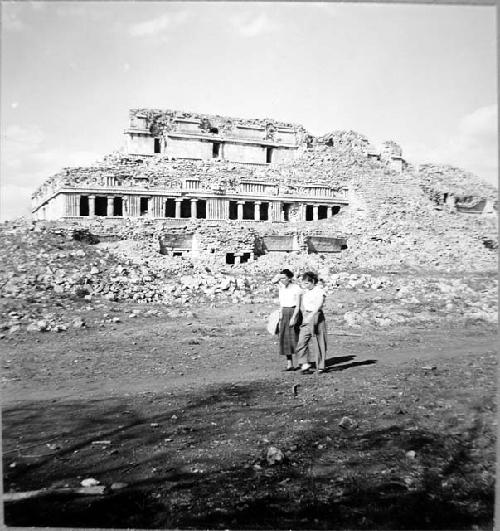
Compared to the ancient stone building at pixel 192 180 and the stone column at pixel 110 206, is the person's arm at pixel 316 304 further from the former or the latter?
the stone column at pixel 110 206

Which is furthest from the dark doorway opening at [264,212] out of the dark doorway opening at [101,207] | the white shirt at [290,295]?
the white shirt at [290,295]

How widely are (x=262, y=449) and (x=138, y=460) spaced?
1.17 meters

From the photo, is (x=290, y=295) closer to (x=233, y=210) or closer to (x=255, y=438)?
(x=255, y=438)

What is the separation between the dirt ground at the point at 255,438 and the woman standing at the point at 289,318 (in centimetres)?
28

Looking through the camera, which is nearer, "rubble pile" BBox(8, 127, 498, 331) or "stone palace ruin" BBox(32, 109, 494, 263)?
"rubble pile" BBox(8, 127, 498, 331)

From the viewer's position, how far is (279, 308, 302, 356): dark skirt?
20.6 ft

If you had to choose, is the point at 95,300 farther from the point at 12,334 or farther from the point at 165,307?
the point at 12,334

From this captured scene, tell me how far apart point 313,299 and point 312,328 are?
40 cm

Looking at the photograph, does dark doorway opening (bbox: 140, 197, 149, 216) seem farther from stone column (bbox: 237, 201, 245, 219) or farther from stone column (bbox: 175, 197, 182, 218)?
stone column (bbox: 237, 201, 245, 219)

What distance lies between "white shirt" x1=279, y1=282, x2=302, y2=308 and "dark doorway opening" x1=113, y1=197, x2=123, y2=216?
58.7 feet

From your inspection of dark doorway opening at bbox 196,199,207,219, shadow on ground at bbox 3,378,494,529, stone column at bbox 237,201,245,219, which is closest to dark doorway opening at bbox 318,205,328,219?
stone column at bbox 237,201,245,219

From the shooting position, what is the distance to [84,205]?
Result: 867 inches

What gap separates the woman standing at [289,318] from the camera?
628 cm

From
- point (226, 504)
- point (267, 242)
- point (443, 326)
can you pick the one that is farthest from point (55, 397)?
point (267, 242)
